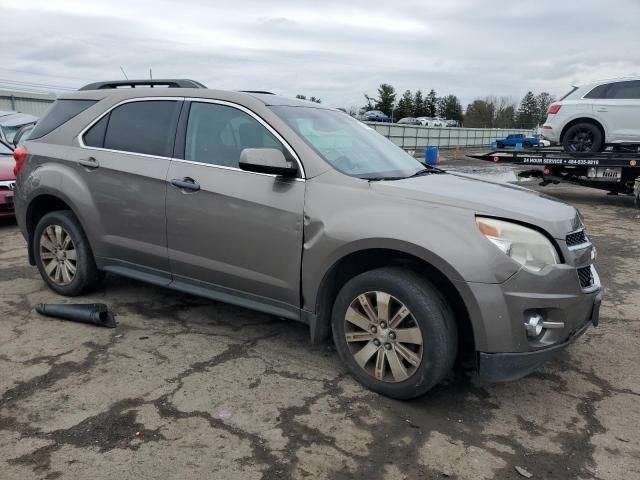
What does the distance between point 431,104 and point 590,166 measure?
232 feet

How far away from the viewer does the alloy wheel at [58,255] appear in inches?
180

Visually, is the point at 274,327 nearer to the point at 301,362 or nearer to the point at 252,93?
the point at 301,362

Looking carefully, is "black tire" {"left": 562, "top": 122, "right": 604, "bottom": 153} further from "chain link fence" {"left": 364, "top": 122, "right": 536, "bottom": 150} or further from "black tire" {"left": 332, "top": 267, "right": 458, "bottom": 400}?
"black tire" {"left": 332, "top": 267, "right": 458, "bottom": 400}

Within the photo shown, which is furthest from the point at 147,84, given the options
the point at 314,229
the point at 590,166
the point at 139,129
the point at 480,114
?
the point at 480,114

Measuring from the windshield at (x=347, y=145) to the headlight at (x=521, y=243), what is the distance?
0.89 metres

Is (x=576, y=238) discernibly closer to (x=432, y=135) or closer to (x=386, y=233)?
(x=386, y=233)

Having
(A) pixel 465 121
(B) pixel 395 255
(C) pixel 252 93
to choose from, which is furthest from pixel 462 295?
(A) pixel 465 121

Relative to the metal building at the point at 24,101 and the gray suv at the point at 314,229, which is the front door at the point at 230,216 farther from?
the metal building at the point at 24,101

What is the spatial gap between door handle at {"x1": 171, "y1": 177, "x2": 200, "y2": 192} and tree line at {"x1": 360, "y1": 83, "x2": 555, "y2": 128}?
218 ft

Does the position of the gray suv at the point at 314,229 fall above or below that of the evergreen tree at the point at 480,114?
below

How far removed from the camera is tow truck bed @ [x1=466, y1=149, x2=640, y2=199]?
35.0 ft

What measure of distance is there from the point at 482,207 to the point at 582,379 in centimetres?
148

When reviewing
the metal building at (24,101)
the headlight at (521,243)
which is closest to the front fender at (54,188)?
the headlight at (521,243)

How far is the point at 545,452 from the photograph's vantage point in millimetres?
2742
